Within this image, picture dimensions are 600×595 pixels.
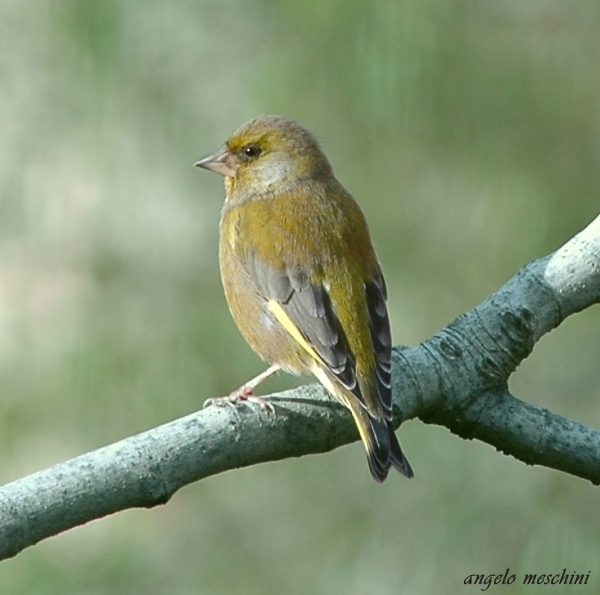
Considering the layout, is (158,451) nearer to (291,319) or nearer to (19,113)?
(291,319)

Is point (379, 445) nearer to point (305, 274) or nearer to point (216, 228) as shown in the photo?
point (305, 274)

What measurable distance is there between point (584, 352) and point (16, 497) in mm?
3097

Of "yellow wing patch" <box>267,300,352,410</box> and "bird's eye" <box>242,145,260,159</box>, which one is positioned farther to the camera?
"bird's eye" <box>242,145,260,159</box>

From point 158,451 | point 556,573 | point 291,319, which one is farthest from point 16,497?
point 556,573

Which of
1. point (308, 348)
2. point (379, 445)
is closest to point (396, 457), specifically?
point (379, 445)

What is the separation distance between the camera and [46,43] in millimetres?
5648

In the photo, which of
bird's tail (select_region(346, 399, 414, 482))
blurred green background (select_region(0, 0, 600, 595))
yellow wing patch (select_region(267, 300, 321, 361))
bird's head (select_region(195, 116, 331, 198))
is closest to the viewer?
bird's tail (select_region(346, 399, 414, 482))

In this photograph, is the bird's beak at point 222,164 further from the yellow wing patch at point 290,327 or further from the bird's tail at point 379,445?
the bird's tail at point 379,445

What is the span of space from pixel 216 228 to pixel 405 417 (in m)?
2.85

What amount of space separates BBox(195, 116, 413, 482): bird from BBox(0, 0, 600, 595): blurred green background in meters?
0.78

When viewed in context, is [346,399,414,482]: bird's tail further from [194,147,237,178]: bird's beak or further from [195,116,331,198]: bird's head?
[194,147,237,178]: bird's beak

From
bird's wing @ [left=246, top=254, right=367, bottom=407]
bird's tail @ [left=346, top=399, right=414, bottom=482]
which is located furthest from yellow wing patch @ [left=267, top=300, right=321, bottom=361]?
bird's tail @ [left=346, top=399, right=414, bottom=482]

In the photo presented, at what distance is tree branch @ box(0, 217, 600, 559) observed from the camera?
97.8 inches

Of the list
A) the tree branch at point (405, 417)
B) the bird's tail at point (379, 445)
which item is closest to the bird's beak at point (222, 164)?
the tree branch at point (405, 417)
